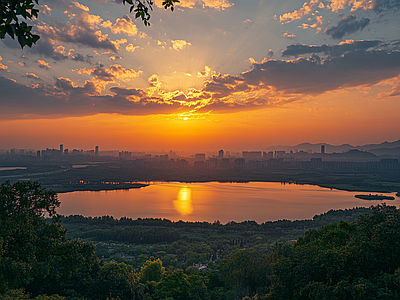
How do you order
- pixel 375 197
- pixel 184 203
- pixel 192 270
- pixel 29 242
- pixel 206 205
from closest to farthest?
pixel 29 242
pixel 192 270
pixel 206 205
pixel 184 203
pixel 375 197

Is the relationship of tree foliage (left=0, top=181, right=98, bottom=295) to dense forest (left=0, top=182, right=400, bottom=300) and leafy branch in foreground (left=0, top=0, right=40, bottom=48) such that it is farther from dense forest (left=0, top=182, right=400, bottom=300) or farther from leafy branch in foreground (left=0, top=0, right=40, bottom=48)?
leafy branch in foreground (left=0, top=0, right=40, bottom=48)

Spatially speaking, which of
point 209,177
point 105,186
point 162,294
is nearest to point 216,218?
point 162,294

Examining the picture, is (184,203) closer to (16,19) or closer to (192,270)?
(192,270)

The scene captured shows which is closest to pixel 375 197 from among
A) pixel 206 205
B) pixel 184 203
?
pixel 206 205

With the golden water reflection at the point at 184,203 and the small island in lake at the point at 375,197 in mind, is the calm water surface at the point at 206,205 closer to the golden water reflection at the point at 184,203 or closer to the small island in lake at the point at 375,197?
the golden water reflection at the point at 184,203

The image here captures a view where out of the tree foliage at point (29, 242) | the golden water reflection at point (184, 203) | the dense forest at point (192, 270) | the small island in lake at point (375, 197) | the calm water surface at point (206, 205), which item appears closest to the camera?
the tree foliage at point (29, 242)

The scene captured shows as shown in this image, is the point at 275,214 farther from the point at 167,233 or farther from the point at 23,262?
the point at 23,262

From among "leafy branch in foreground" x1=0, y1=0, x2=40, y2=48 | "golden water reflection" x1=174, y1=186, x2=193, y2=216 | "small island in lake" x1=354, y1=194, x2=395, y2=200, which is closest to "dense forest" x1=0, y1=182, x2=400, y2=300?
"leafy branch in foreground" x1=0, y1=0, x2=40, y2=48

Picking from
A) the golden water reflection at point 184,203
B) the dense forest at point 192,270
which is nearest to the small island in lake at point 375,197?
the golden water reflection at point 184,203
